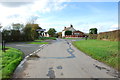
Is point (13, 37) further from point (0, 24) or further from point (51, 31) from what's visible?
point (51, 31)

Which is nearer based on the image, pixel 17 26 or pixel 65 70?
pixel 65 70

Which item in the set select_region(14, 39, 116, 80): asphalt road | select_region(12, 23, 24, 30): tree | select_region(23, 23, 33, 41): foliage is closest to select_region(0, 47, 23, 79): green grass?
select_region(14, 39, 116, 80): asphalt road

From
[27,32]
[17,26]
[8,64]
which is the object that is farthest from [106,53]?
[27,32]

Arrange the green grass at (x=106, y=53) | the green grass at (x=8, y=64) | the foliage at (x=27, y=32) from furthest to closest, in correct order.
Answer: the foliage at (x=27, y=32) < the green grass at (x=106, y=53) < the green grass at (x=8, y=64)

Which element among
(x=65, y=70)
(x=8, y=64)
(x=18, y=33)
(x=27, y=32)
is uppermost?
(x=27, y=32)

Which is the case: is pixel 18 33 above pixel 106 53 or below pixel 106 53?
above

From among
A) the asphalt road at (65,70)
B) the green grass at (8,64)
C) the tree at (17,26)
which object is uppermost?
the tree at (17,26)

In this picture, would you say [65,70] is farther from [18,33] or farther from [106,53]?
[18,33]

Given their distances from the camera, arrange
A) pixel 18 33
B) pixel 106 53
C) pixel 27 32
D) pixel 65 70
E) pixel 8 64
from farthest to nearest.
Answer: pixel 27 32 → pixel 18 33 → pixel 106 53 → pixel 8 64 → pixel 65 70

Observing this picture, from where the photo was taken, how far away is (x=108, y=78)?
4832mm

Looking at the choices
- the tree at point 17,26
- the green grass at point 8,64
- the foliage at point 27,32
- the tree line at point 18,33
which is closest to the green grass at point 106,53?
the green grass at point 8,64

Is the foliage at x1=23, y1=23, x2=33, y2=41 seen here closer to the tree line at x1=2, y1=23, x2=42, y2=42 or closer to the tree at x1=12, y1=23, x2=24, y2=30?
the tree line at x1=2, y1=23, x2=42, y2=42

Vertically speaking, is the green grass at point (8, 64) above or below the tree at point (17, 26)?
below

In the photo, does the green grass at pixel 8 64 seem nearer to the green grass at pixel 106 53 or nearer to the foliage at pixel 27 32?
the green grass at pixel 106 53
